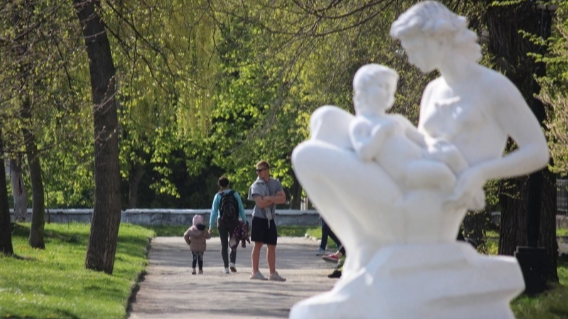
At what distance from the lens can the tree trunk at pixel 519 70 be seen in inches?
655

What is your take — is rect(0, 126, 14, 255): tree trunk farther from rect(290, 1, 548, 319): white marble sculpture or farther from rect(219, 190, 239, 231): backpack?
rect(290, 1, 548, 319): white marble sculpture

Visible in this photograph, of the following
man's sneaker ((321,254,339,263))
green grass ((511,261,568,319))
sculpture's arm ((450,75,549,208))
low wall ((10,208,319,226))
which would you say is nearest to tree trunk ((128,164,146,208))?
low wall ((10,208,319,226))

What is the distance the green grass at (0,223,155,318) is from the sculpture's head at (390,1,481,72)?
712cm

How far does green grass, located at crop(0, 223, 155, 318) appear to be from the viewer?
1441 cm

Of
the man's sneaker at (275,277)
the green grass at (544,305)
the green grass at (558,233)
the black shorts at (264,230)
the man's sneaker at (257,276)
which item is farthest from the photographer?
the green grass at (558,233)

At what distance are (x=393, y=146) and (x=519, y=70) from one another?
31.3 ft

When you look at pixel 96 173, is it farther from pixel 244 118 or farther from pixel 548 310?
pixel 244 118

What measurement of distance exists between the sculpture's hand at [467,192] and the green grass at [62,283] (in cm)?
717

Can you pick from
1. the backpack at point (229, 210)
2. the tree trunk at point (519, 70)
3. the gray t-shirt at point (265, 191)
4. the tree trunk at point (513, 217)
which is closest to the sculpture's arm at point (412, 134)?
the tree trunk at point (519, 70)

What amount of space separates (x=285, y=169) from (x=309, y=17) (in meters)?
28.8

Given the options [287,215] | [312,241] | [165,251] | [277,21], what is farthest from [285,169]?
[277,21]

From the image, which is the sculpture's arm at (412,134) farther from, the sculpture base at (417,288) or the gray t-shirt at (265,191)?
the gray t-shirt at (265,191)

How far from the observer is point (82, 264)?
2180cm

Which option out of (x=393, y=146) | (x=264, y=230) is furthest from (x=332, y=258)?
(x=393, y=146)
